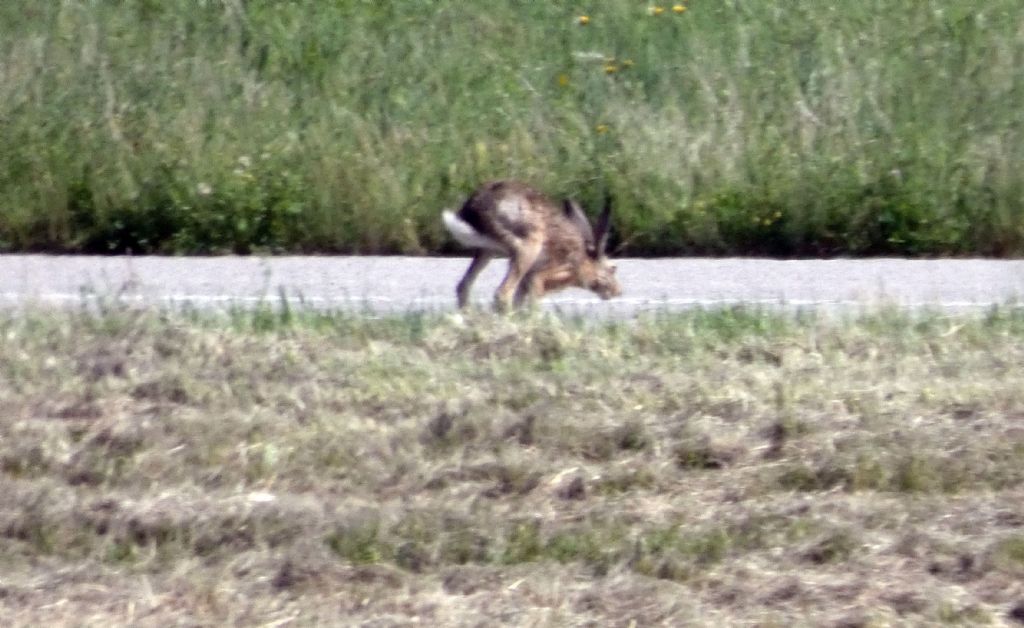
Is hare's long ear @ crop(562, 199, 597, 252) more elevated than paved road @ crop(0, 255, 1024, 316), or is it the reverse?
hare's long ear @ crop(562, 199, 597, 252)

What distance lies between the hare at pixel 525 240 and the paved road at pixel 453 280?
24 cm

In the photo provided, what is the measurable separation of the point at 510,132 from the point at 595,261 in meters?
3.57

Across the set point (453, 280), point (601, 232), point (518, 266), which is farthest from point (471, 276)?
point (453, 280)

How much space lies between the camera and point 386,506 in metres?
5.65

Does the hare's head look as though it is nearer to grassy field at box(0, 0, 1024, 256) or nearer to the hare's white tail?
the hare's white tail

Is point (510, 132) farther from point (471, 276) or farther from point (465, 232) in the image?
point (465, 232)

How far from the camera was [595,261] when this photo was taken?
29.2 feet

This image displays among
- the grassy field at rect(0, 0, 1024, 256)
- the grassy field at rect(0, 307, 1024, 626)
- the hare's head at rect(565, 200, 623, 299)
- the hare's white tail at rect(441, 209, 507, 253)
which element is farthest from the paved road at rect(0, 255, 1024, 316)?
the grassy field at rect(0, 307, 1024, 626)

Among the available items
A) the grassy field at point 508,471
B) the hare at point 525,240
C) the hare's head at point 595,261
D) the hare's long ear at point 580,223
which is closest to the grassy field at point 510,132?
the hare's head at point 595,261

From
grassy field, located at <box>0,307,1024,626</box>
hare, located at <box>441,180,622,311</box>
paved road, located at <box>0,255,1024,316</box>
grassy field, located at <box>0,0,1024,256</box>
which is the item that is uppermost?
grassy field, located at <box>0,0,1024,256</box>

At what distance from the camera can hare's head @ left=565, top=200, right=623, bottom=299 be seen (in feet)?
28.9

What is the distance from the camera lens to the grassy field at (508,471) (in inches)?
197

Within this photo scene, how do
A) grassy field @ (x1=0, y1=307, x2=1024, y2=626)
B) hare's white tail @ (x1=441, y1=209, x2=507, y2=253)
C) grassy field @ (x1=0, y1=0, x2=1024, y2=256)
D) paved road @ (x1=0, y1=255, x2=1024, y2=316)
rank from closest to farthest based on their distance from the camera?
1. grassy field @ (x1=0, y1=307, x2=1024, y2=626)
2. hare's white tail @ (x1=441, y1=209, x2=507, y2=253)
3. paved road @ (x1=0, y1=255, x2=1024, y2=316)
4. grassy field @ (x1=0, y1=0, x2=1024, y2=256)

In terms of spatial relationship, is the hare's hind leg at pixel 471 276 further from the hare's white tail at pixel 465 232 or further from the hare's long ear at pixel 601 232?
the hare's long ear at pixel 601 232
